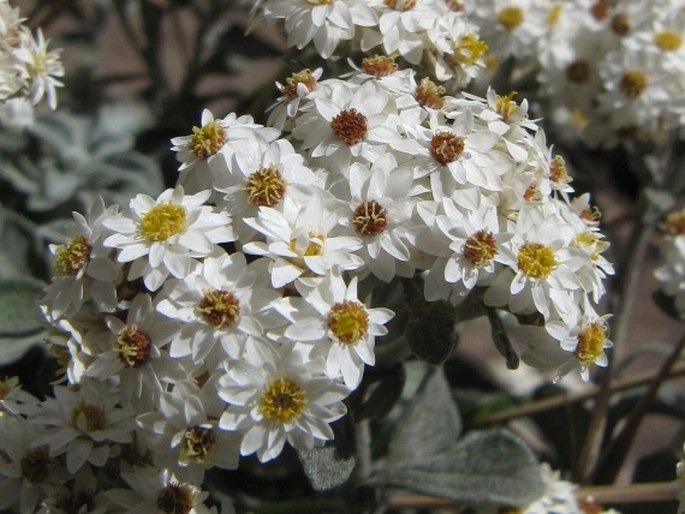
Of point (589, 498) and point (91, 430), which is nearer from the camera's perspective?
point (91, 430)

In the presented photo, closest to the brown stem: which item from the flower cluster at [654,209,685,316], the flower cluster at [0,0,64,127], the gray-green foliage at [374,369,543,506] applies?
the flower cluster at [654,209,685,316]

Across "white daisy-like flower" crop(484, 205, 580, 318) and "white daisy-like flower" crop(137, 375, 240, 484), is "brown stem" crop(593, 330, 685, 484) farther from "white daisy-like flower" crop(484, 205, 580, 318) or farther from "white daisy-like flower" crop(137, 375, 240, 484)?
"white daisy-like flower" crop(137, 375, 240, 484)

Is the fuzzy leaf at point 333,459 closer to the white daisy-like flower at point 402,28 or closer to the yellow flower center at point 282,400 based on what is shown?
the yellow flower center at point 282,400

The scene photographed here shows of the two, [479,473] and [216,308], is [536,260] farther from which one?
[479,473]

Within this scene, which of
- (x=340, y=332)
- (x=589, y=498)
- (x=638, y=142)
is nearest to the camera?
(x=340, y=332)

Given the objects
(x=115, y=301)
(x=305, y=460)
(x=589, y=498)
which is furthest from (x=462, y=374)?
(x=115, y=301)

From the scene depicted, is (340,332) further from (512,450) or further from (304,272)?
(512,450)
